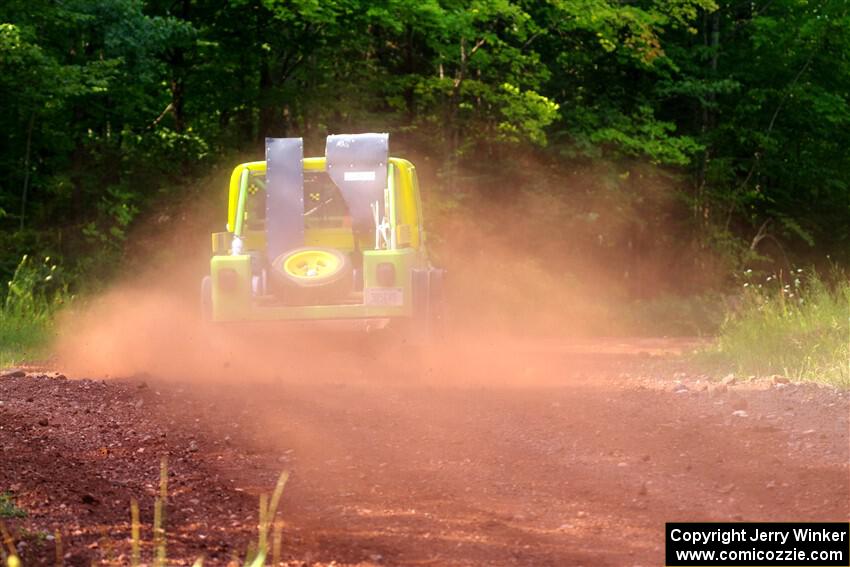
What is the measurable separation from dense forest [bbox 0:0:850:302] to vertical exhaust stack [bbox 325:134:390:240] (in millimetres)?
6938

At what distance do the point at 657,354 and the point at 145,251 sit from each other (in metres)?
11.3

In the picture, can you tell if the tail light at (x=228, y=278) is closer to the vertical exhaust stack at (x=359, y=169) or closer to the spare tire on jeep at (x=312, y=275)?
the spare tire on jeep at (x=312, y=275)

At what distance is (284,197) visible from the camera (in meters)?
13.6

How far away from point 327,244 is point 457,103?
12.7m

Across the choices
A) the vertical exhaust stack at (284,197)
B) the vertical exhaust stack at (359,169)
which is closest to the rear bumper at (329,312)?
the vertical exhaust stack at (284,197)

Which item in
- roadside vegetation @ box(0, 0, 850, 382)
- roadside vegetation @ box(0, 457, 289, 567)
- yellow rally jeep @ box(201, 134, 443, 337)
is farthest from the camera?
roadside vegetation @ box(0, 0, 850, 382)

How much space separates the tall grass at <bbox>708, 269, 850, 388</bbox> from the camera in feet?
36.9

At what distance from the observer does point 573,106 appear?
96.0 feet

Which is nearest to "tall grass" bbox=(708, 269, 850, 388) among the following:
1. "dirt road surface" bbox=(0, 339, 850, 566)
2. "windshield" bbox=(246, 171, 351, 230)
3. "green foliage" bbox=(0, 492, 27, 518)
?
"dirt road surface" bbox=(0, 339, 850, 566)

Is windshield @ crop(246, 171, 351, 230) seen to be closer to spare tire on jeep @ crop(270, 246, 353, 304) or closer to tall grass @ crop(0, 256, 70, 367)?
spare tire on jeep @ crop(270, 246, 353, 304)

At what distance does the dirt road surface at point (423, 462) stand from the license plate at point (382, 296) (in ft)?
2.73

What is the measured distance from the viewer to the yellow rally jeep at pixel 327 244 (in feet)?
41.5

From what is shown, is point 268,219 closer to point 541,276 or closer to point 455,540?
point 455,540

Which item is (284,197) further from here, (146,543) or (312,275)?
(146,543)
